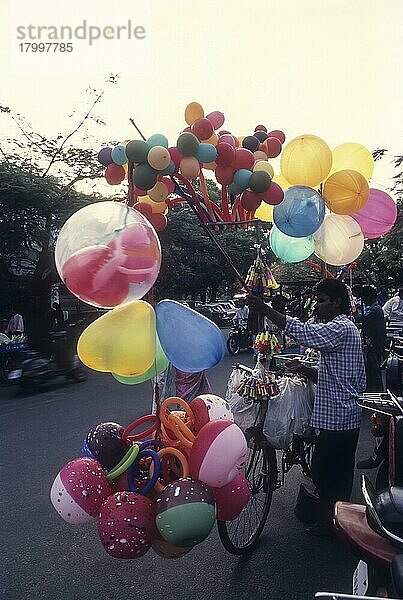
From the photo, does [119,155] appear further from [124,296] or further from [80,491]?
[80,491]

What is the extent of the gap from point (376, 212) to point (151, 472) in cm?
258

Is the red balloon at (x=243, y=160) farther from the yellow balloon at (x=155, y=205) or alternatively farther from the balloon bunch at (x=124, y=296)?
the balloon bunch at (x=124, y=296)

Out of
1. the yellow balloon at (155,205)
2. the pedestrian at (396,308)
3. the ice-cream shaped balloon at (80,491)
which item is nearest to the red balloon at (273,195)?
the yellow balloon at (155,205)

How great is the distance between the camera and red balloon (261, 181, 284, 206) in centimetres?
293

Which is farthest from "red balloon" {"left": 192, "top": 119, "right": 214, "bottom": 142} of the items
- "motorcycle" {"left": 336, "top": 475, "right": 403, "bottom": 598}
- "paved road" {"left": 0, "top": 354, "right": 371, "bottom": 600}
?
"paved road" {"left": 0, "top": 354, "right": 371, "bottom": 600}

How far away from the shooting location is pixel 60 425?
6.89 m

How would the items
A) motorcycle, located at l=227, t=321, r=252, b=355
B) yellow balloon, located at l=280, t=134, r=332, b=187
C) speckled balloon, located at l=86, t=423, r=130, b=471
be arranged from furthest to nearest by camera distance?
1. motorcycle, located at l=227, t=321, r=252, b=355
2. yellow balloon, located at l=280, t=134, r=332, b=187
3. speckled balloon, located at l=86, t=423, r=130, b=471

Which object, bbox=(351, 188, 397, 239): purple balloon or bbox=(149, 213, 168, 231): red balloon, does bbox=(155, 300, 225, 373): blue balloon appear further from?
bbox=(351, 188, 397, 239): purple balloon

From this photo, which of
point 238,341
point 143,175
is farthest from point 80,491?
point 238,341

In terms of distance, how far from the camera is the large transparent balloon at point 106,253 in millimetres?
2311

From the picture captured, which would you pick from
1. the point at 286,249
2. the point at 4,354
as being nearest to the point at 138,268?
the point at 286,249

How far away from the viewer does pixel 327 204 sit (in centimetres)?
370

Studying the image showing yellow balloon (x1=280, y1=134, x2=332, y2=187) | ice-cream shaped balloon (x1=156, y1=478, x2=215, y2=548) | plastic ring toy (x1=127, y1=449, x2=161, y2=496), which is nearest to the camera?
ice-cream shaped balloon (x1=156, y1=478, x2=215, y2=548)

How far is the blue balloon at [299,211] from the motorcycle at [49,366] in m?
7.39
